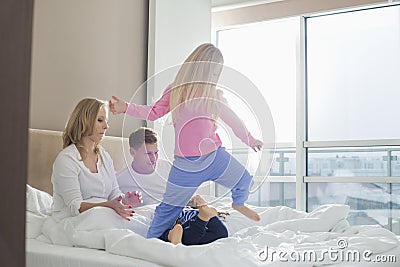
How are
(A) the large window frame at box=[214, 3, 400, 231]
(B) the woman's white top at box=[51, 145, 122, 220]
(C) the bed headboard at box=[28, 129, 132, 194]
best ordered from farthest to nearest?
(A) the large window frame at box=[214, 3, 400, 231], (C) the bed headboard at box=[28, 129, 132, 194], (B) the woman's white top at box=[51, 145, 122, 220]

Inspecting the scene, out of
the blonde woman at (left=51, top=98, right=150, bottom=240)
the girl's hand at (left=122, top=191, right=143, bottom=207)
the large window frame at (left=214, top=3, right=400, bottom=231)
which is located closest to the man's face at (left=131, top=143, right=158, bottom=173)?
the blonde woman at (left=51, top=98, right=150, bottom=240)

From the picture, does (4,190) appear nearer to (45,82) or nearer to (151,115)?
(151,115)

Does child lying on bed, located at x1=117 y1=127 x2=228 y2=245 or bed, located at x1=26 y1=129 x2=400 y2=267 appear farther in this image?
child lying on bed, located at x1=117 y1=127 x2=228 y2=245

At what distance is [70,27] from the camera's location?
321 cm

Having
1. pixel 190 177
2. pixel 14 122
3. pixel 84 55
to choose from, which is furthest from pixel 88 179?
pixel 14 122

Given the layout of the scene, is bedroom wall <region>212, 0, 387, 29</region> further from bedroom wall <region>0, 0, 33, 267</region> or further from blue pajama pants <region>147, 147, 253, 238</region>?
bedroom wall <region>0, 0, 33, 267</region>

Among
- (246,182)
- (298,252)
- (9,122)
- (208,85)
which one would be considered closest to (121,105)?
(208,85)

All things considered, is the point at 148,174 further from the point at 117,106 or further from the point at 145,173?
the point at 117,106

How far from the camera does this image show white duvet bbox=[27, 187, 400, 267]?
61.6 inches

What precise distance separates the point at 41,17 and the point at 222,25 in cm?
174

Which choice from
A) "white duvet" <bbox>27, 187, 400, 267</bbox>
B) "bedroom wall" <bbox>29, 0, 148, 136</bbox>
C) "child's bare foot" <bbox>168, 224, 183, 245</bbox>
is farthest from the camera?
"bedroom wall" <bbox>29, 0, 148, 136</bbox>

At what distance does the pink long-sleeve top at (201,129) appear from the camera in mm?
1984

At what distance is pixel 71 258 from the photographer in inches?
68.1

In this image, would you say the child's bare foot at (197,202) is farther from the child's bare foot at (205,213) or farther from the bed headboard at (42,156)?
the bed headboard at (42,156)
